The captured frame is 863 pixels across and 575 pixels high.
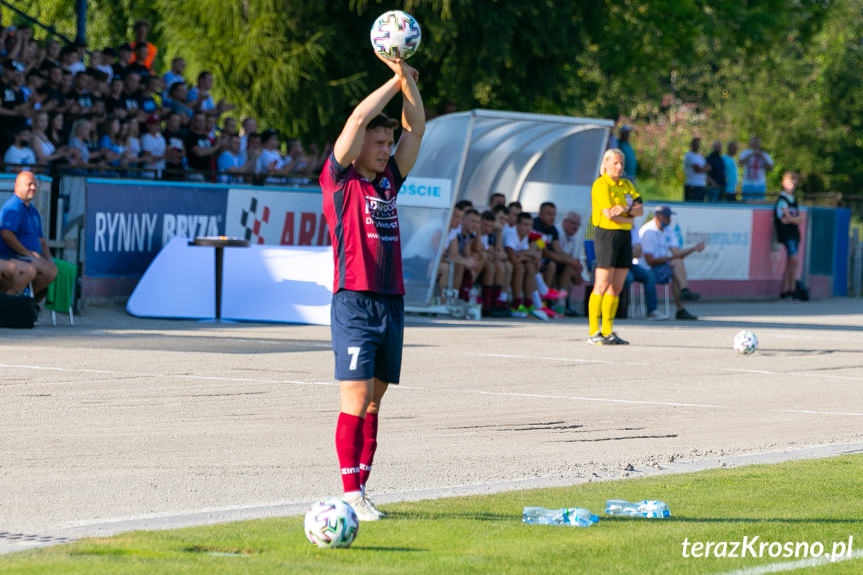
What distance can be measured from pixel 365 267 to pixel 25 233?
10795 millimetres

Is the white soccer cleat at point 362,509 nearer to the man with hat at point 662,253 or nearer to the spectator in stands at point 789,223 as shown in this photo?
the man with hat at point 662,253

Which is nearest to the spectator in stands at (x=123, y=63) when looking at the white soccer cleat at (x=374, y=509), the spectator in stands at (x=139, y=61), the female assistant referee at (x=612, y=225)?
the spectator in stands at (x=139, y=61)

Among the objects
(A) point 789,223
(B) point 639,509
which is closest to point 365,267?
(B) point 639,509

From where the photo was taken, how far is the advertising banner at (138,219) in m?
19.6

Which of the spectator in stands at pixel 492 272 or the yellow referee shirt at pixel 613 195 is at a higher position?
the yellow referee shirt at pixel 613 195

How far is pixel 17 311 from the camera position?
16.2 m

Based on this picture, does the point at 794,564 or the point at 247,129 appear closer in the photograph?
the point at 794,564

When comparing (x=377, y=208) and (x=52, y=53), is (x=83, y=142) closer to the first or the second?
(x=52, y=53)

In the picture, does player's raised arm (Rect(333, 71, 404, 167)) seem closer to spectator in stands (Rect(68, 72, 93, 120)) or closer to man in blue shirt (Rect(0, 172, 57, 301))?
man in blue shirt (Rect(0, 172, 57, 301))

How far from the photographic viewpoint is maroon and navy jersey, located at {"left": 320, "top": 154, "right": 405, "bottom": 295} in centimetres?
676

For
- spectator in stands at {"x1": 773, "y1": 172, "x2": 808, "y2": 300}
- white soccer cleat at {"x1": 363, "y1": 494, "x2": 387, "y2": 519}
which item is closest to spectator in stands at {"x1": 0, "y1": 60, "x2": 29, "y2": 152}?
white soccer cleat at {"x1": 363, "y1": 494, "x2": 387, "y2": 519}

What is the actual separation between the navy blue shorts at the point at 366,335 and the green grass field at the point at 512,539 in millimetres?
700

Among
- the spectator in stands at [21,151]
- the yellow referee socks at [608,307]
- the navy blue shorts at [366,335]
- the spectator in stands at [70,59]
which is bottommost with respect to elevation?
the yellow referee socks at [608,307]

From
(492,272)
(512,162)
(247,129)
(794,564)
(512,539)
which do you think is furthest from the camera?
(512,162)
